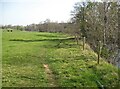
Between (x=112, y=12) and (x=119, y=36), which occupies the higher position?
(x=112, y=12)

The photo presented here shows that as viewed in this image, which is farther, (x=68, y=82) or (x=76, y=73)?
(x=76, y=73)

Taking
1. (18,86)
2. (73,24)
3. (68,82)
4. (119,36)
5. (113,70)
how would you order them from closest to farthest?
(18,86) → (68,82) → (113,70) → (119,36) → (73,24)

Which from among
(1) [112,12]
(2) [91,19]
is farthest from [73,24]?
(1) [112,12]

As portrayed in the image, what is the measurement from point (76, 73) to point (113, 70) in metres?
Answer: 2.32

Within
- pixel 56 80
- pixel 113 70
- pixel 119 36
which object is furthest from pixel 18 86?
pixel 119 36

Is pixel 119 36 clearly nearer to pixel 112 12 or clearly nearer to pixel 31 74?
pixel 112 12

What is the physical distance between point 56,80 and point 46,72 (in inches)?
83.7

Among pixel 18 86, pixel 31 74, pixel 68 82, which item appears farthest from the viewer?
pixel 31 74

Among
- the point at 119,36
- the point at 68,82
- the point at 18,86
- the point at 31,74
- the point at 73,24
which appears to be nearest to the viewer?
the point at 18,86

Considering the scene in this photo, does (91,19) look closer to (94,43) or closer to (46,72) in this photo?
(94,43)

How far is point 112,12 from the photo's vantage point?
31.0 meters

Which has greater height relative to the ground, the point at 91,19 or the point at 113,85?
the point at 91,19

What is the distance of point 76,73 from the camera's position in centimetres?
1335

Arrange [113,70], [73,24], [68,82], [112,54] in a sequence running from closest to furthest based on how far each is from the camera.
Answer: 1. [68,82]
2. [113,70]
3. [112,54]
4. [73,24]
